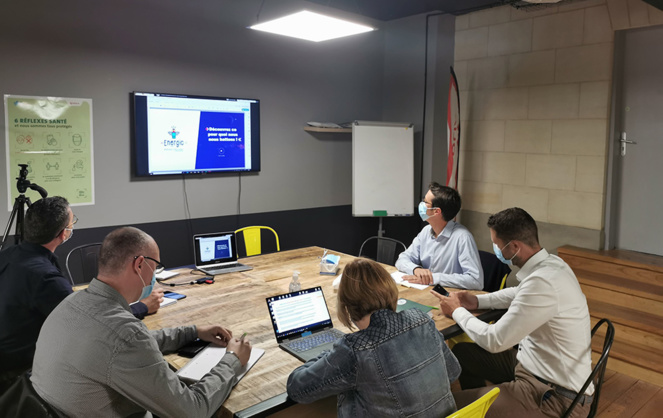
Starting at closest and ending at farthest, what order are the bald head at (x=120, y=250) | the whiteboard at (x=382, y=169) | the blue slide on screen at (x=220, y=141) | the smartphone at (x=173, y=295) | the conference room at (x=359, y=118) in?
the bald head at (x=120, y=250) → the smartphone at (x=173, y=295) → the conference room at (x=359, y=118) → the blue slide on screen at (x=220, y=141) → the whiteboard at (x=382, y=169)

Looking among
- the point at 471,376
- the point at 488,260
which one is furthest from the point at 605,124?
the point at 471,376

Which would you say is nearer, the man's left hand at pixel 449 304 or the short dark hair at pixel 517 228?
the short dark hair at pixel 517 228

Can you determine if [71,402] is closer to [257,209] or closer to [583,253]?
[257,209]

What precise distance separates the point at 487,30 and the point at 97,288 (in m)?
5.01

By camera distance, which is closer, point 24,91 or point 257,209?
point 24,91

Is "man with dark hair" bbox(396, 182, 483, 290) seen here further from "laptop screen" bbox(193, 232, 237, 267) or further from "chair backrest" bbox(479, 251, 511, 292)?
"laptop screen" bbox(193, 232, 237, 267)

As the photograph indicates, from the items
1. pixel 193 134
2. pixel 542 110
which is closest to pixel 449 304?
pixel 193 134

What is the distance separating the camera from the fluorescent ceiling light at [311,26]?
118 inches

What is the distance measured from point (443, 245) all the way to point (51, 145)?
3058 mm

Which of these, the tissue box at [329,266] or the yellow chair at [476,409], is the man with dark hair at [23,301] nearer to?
the tissue box at [329,266]

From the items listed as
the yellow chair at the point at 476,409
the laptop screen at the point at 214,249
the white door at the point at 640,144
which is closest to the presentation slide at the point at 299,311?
the yellow chair at the point at 476,409

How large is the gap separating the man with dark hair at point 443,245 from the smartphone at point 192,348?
142cm

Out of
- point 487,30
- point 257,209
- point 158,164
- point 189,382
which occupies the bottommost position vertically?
point 189,382

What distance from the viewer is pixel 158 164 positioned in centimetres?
453
